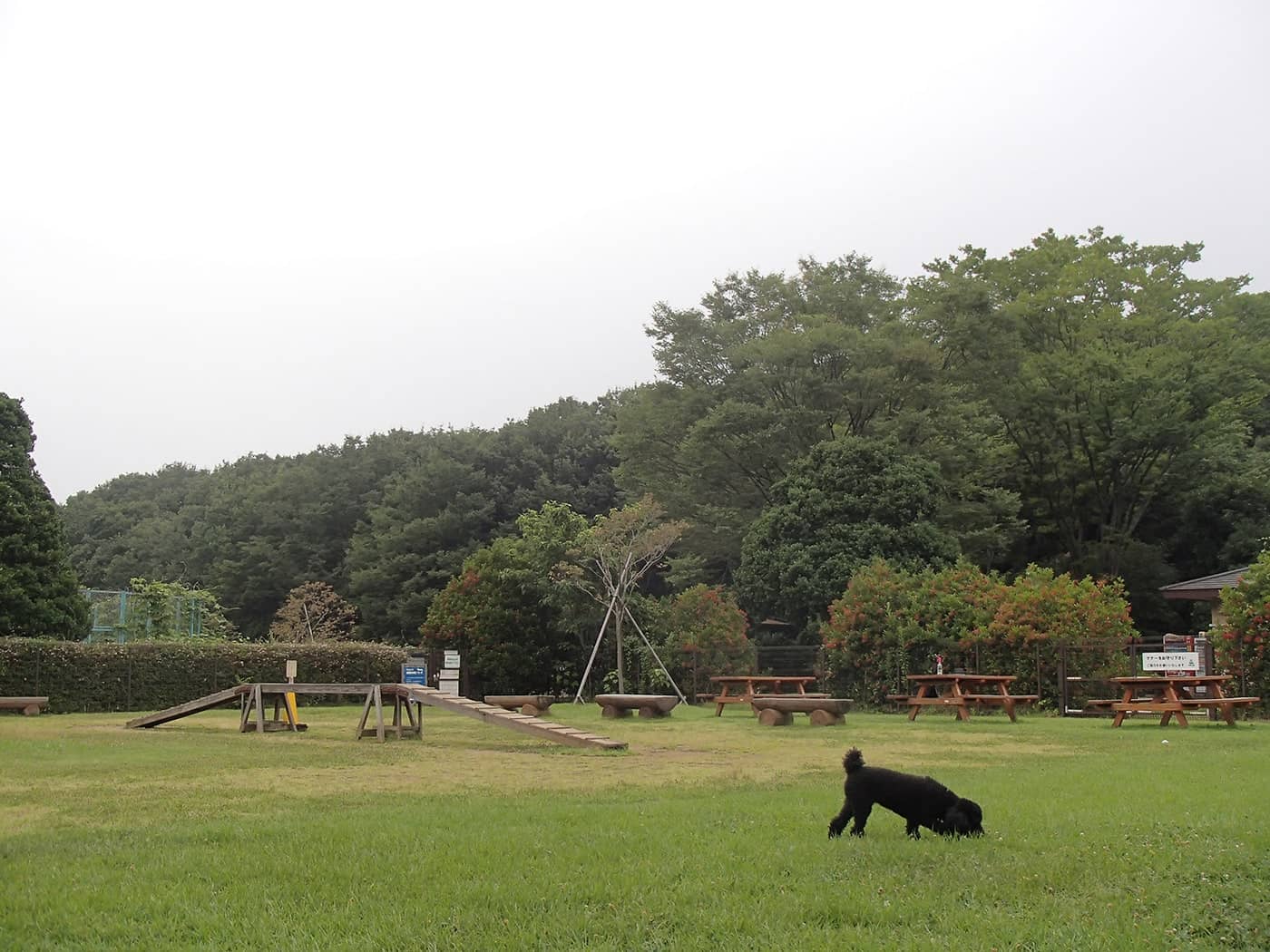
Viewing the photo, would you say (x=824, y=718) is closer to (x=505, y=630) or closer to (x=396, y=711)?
(x=396, y=711)

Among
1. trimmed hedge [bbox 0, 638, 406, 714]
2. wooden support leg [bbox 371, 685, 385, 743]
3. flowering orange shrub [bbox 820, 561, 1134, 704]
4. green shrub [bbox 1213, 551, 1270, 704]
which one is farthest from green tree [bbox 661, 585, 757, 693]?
wooden support leg [bbox 371, 685, 385, 743]

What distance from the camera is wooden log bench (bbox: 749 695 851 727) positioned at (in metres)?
18.8

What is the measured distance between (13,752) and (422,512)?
121 feet

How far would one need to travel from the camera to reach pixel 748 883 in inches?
212

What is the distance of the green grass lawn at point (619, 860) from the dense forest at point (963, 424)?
20.2 metres

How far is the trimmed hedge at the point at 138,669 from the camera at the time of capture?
934 inches

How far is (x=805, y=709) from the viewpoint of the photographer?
18.9m

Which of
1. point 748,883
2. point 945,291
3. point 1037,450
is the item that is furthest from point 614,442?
point 748,883

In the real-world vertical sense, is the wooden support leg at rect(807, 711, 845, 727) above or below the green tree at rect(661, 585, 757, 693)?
below

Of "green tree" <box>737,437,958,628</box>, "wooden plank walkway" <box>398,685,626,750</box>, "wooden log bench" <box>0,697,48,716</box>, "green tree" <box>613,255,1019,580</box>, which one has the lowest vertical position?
"wooden log bench" <box>0,697,48,716</box>

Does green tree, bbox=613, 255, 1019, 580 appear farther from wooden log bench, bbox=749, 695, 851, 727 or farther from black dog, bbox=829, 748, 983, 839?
black dog, bbox=829, 748, 983, 839

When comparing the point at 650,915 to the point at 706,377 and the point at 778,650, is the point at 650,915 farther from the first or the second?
the point at 706,377

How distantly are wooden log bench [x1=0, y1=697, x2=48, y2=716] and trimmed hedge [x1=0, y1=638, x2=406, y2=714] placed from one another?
58.3 inches

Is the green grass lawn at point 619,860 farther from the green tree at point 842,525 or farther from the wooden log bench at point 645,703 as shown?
the green tree at point 842,525
